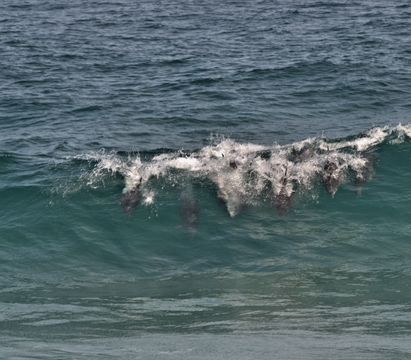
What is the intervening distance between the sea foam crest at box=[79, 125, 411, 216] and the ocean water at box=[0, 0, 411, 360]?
0.23 ft

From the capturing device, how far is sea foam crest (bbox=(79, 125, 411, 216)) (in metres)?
23.8

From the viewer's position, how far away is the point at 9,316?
18.6 metres

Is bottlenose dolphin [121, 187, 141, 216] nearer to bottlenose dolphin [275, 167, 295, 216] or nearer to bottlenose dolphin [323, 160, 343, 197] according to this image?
bottlenose dolphin [275, 167, 295, 216]

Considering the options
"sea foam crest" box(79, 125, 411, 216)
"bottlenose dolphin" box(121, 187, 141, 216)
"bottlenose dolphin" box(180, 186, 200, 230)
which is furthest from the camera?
"sea foam crest" box(79, 125, 411, 216)

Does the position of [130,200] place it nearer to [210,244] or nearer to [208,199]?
[208,199]

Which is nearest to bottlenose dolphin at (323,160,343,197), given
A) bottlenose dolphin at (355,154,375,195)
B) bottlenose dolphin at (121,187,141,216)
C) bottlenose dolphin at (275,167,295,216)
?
bottlenose dolphin at (355,154,375,195)

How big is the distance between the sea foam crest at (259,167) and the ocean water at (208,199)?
70 mm

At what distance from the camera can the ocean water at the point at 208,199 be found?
17859 millimetres

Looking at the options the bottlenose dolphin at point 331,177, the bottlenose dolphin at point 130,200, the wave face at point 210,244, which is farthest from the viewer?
the bottlenose dolphin at point 331,177

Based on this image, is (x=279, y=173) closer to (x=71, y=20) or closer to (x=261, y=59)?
(x=261, y=59)

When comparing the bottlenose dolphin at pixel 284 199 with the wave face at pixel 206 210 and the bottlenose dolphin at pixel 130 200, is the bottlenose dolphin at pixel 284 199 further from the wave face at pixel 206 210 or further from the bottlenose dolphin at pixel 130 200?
the bottlenose dolphin at pixel 130 200

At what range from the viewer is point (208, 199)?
934 inches

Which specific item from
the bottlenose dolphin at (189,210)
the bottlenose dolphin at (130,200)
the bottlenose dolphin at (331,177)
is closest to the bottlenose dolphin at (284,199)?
the bottlenose dolphin at (331,177)

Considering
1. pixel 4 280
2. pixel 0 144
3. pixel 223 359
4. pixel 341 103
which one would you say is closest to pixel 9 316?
pixel 4 280
